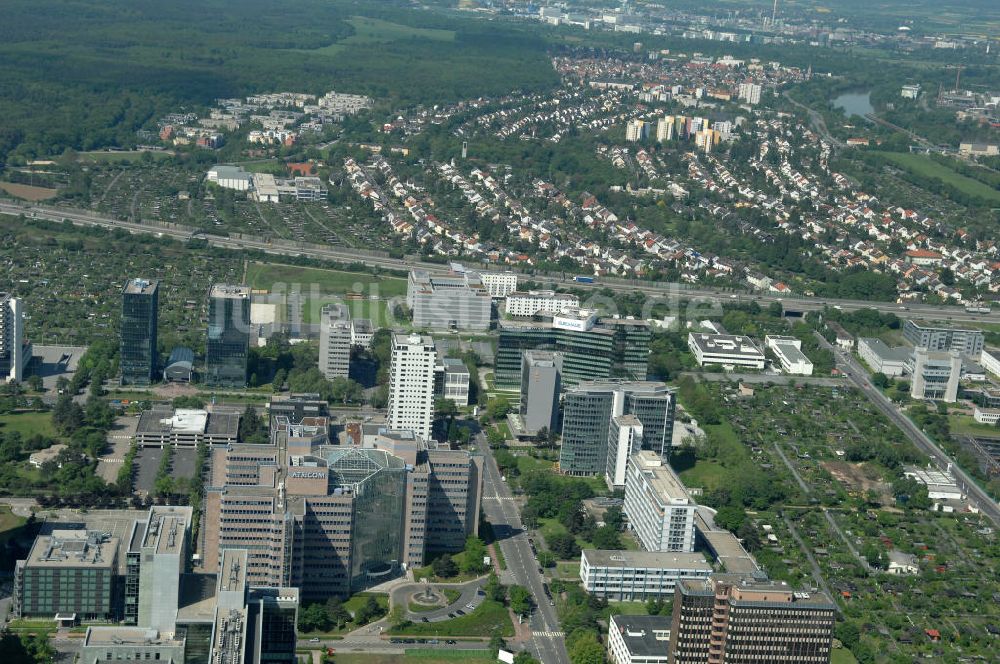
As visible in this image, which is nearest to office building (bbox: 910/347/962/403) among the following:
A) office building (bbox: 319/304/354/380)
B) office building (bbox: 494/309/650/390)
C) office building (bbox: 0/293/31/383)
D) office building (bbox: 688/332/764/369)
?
office building (bbox: 688/332/764/369)

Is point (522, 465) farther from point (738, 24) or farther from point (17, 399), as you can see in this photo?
point (738, 24)

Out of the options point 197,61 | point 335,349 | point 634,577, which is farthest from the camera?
point 197,61

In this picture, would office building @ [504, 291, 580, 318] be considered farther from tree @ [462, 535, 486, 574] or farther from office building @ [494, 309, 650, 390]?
tree @ [462, 535, 486, 574]

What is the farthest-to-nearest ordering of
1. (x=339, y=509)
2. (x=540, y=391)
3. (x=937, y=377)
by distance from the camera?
(x=937, y=377) < (x=540, y=391) < (x=339, y=509)

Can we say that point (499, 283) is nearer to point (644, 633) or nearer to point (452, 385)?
point (452, 385)

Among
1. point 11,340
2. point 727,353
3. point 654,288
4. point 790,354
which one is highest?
point 11,340

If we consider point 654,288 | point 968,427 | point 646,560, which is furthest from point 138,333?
point 968,427
